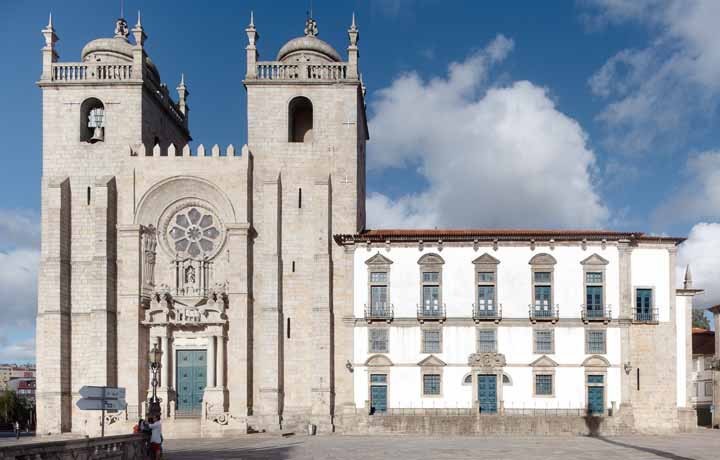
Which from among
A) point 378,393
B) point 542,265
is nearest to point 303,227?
point 378,393

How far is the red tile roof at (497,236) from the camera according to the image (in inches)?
1549

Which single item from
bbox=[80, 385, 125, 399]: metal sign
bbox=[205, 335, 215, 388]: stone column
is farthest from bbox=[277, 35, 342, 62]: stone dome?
bbox=[80, 385, 125, 399]: metal sign

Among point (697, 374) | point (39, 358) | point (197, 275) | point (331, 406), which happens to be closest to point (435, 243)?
point (331, 406)

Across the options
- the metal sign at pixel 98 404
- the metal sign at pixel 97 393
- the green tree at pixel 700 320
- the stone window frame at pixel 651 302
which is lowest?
the green tree at pixel 700 320

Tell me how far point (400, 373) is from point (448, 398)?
264 cm

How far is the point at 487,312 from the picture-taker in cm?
3931

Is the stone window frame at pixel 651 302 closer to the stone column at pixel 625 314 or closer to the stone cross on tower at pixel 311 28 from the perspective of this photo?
the stone column at pixel 625 314

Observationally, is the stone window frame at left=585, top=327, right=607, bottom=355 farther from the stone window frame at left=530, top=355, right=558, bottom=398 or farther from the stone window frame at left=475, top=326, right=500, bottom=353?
the stone window frame at left=475, top=326, right=500, bottom=353

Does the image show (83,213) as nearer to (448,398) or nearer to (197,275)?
(197,275)

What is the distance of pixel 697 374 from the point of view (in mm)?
62500

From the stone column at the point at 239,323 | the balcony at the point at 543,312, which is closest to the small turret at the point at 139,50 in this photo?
the stone column at the point at 239,323

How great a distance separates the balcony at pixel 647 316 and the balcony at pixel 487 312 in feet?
22.2

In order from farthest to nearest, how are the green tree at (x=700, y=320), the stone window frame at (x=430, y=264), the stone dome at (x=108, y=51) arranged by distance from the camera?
the green tree at (x=700, y=320)
the stone dome at (x=108, y=51)
the stone window frame at (x=430, y=264)

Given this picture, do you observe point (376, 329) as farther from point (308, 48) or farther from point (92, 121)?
point (92, 121)
